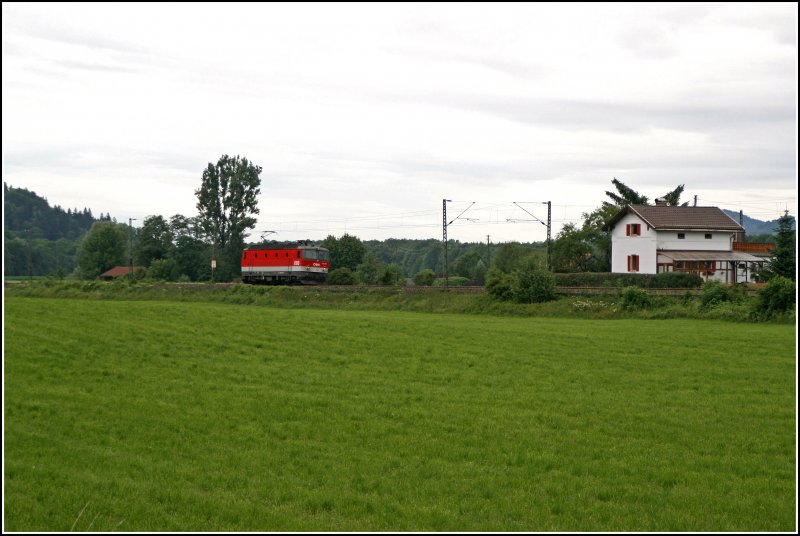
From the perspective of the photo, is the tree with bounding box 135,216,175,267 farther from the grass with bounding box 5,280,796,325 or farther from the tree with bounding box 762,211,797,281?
the tree with bounding box 762,211,797,281

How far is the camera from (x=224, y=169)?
79.2m

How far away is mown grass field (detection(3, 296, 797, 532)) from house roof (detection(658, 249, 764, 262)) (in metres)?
32.4

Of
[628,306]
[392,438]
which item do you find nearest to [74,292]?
[628,306]

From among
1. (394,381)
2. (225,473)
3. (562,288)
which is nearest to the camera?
(225,473)

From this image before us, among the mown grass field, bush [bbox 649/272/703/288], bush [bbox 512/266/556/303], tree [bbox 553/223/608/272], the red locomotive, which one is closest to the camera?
the mown grass field

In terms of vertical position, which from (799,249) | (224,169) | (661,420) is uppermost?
(224,169)

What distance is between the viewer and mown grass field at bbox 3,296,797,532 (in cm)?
1023

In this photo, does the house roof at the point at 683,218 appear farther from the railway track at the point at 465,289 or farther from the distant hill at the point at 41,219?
the distant hill at the point at 41,219

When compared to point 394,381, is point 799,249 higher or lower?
higher

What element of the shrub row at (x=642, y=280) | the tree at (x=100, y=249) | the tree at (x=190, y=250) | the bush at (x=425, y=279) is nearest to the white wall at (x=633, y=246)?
the shrub row at (x=642, y=280)

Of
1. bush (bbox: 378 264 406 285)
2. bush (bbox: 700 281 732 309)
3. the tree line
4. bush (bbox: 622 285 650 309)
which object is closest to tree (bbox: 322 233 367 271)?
the tree line

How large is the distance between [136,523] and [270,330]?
58.3 feet

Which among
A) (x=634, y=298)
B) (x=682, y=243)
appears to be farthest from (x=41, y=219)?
(x=682, y=243)

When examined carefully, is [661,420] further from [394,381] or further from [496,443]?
[394,381]
